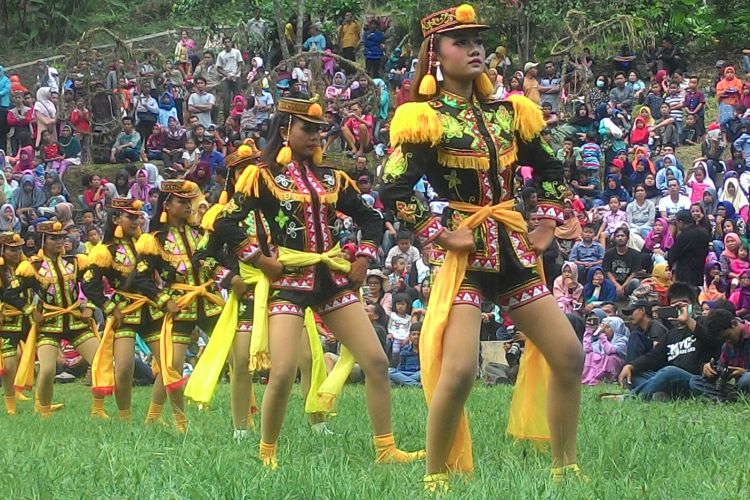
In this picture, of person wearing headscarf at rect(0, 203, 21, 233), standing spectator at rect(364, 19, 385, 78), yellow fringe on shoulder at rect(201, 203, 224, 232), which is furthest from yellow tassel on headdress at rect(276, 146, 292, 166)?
standing spectator at rect(364, 19, 385, 78)

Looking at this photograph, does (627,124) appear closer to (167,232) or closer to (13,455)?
(167,232)

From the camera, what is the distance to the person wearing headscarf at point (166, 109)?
2783cm

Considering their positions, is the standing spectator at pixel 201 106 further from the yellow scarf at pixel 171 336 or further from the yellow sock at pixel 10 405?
the yellow scarf at pixel 171 336

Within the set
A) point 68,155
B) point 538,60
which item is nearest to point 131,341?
point 68,155

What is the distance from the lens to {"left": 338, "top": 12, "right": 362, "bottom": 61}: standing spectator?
100 feet

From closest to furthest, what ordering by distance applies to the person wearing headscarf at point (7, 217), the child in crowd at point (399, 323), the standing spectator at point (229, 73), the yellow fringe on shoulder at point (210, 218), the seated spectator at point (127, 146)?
the yellow fringe on shoulder at point (210, 218) < the child in crowd at point (399, 323) < the person wearing headscarf at point (7, 217) < the seated spectator at point (127, 146) < the standing spectator at point (229, 73)

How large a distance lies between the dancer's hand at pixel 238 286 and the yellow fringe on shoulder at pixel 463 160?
11.6 feet

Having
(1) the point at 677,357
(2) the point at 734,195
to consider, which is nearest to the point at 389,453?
(1) the point at 677,357

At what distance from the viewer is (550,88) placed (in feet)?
84.3

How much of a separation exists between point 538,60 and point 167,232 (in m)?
19.7

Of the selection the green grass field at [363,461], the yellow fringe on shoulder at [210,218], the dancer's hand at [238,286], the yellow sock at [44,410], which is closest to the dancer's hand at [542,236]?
the green grass field at [363,461]

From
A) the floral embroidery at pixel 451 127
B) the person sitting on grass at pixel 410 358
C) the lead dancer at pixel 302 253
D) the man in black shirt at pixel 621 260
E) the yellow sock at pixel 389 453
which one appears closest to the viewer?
the floral embroidery at pixel 451 127

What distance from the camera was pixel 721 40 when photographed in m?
31.0

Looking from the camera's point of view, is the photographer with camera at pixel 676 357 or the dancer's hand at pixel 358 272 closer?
the dancer's hand at pixel 358 272
